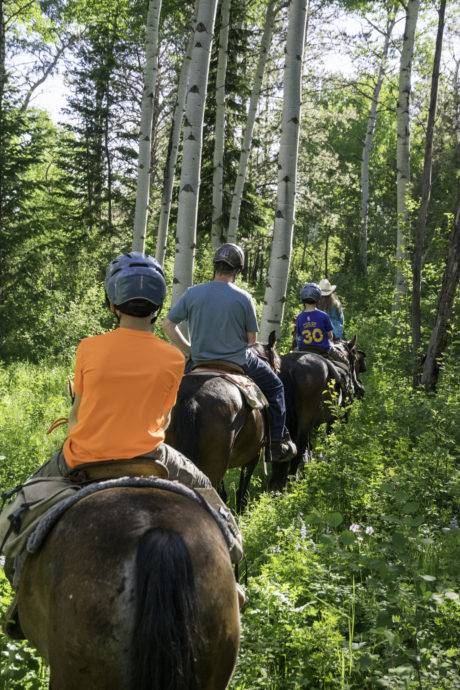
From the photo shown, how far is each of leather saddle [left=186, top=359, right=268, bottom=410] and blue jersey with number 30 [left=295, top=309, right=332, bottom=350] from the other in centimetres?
312

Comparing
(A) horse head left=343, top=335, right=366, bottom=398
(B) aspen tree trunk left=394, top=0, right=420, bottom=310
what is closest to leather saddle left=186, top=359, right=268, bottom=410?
(A) horse head left=343, top=335, right=366, bottom=398

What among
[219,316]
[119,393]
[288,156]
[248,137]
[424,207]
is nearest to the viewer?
[119,393]

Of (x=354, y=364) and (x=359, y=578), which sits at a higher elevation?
(x=354, y=364)

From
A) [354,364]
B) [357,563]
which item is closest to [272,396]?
[357,563]

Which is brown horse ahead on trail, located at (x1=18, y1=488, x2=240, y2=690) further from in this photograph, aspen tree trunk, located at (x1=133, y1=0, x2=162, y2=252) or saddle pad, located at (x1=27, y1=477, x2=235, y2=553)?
aspen tree trunk, located at (x1=133, y1=0, x2=162, y2=252)

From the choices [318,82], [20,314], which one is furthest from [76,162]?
[20,314]

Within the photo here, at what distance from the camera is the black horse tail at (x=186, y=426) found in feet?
18.2

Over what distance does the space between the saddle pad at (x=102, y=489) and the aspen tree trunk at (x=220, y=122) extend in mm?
17801

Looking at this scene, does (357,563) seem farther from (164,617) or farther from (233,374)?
(233,374)

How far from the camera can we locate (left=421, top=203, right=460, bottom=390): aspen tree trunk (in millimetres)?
9836

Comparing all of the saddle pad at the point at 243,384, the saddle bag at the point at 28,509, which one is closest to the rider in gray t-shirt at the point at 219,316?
the saddle pad at the point at 243,384

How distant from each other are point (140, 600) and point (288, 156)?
28.4ft

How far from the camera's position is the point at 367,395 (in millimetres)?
11164

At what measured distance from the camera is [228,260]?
6.12 meters
